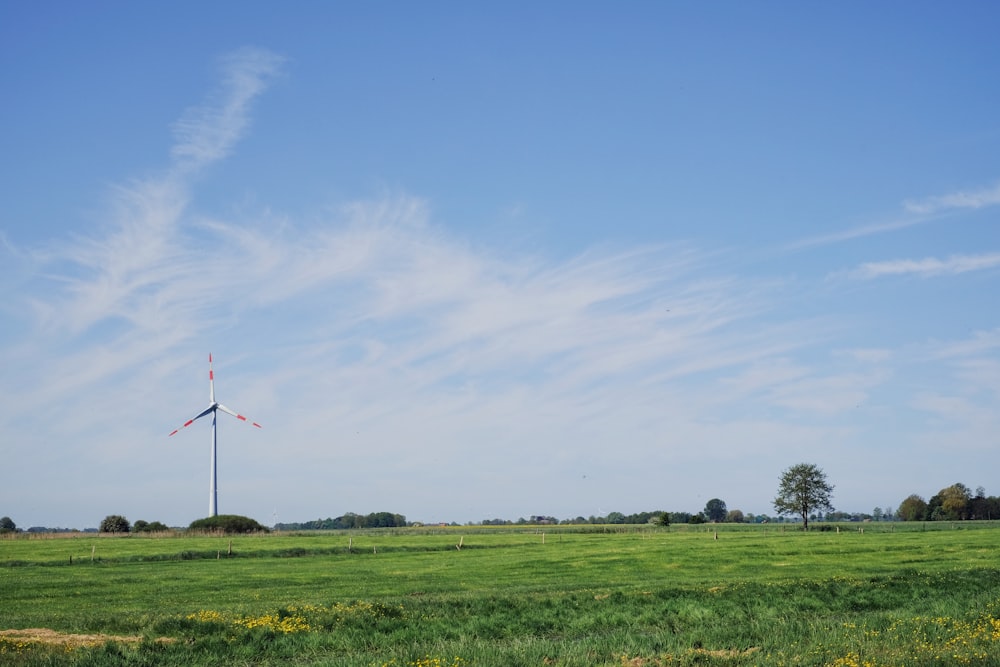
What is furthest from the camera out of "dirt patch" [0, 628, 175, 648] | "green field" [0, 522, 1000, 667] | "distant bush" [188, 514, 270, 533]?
"distant bush" [188, 514, 270, 533]

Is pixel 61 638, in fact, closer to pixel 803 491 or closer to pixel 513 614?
pixel 513 614

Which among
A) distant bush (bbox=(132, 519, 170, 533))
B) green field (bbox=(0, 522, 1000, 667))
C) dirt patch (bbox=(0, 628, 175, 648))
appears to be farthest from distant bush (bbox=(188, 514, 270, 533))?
dirt patch (bbox=(0, 628, 175, 648))

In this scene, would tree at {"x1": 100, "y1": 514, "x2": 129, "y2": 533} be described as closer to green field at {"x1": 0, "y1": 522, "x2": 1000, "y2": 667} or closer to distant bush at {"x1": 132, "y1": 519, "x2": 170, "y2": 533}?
distant bush at {"x1": 132, "y1": 519, "x2": 170, "y2": 533}

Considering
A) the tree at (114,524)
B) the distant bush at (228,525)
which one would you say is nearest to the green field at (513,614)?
the distant bush at (228,525)

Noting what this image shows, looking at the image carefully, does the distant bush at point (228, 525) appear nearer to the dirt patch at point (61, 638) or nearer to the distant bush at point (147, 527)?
the distant bush at point (147, 527)

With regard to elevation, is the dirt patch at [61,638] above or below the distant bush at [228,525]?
above

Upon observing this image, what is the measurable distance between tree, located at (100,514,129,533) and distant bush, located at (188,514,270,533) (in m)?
26.7

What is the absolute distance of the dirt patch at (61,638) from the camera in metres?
25.7

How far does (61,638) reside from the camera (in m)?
27.2

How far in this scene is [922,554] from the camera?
70.7 metres

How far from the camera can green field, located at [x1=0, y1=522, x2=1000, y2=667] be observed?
22.9 metres

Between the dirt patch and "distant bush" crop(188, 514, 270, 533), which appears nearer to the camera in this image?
the dirt patch

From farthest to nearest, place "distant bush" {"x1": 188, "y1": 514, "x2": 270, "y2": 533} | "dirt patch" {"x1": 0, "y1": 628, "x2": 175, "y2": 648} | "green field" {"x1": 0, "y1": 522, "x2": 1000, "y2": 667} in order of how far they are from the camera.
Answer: "distant bush" {"x1": 188, "y1": 514, "x2": 270, "y2": 533} < "dirt patch" {"x1": 0, "y1": 628, "x2": 175, "y2": 648} < "green field" {"x1": 0, "y1": 522, "x2": 1000, "y2": 667}

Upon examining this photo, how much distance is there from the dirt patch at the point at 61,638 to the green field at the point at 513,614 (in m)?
0.13
